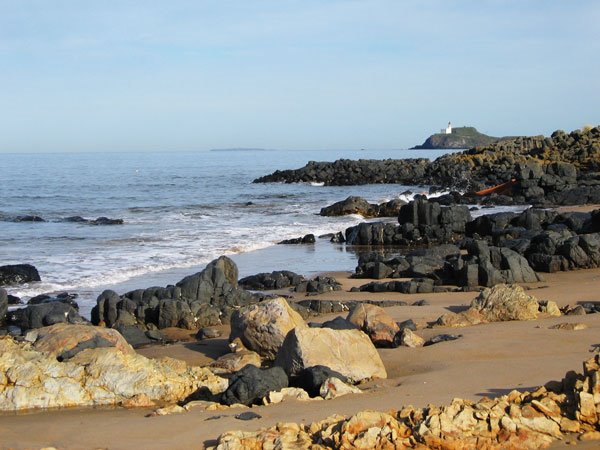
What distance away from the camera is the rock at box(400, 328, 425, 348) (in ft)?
31.0

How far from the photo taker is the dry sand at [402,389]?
6279 mm

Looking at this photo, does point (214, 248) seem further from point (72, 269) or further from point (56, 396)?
point (56, 396)

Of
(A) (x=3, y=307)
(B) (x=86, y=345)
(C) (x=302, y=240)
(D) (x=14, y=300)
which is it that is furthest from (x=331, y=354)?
(C) (x=302, y=240)

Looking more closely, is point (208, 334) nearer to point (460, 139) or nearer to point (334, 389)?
point (334, 389)

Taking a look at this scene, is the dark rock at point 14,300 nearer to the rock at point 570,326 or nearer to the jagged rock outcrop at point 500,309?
the jagged rock outcrop at point 500,309

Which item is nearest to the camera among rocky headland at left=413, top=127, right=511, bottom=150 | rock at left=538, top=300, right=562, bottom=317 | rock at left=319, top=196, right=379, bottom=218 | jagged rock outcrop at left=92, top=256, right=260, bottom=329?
rock at left=538, top=300, right=562, bottom=317

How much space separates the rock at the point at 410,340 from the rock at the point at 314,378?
6.33ft

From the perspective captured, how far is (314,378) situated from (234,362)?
2059 millimetres

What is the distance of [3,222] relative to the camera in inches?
1362

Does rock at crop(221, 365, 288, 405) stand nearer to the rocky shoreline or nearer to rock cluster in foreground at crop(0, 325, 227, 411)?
the rocky shoreline

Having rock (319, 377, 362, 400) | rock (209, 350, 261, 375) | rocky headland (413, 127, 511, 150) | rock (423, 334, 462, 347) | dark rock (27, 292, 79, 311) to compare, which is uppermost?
rocky headland (413, 127, 511, 150)

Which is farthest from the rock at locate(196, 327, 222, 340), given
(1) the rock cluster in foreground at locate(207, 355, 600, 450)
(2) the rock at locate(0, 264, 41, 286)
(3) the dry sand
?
(2) the rock at locate(0, 264, 41, 286)

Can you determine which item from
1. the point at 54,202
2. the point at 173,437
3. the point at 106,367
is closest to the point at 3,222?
the point at 54,202

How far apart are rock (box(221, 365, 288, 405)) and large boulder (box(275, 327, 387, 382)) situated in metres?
0.50
